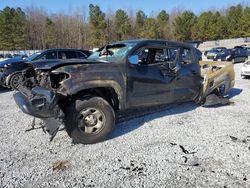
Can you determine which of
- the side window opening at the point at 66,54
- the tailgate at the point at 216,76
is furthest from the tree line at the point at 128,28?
the tailgate at the point at 216,76

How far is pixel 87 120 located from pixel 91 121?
7 cm

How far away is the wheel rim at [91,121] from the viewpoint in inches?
179

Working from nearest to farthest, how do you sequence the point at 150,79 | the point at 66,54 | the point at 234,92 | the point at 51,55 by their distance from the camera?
1. the point at 150,79
2. the point at 234,92
3. the point at 51,55
4. the point at 66,54

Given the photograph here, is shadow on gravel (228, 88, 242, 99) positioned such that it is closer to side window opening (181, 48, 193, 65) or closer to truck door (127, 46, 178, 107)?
side window opening (181, 48, 193, 65)

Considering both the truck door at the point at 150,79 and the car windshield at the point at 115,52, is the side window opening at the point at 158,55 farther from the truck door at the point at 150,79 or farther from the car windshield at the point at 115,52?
the car windshield at the point at 115,52

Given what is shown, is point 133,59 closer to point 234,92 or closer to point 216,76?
point 216,76

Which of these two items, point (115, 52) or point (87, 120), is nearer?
point (87, 120)

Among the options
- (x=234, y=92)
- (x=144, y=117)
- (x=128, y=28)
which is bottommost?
(x=144, y=117)

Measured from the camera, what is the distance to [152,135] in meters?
5.00

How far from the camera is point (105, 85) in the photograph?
469 centimetres

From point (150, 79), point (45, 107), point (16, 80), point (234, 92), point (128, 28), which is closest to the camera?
point (45, 107)

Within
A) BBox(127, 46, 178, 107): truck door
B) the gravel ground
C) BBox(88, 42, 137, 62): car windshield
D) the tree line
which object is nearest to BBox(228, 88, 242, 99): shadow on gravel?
the gravel ground

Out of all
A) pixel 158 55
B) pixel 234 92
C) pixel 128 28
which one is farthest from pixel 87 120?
pixel 128 28

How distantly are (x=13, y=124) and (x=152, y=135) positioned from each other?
10.3ft
